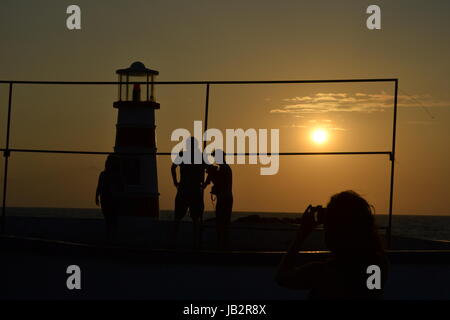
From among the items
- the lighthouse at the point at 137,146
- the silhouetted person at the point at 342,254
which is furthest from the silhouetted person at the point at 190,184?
the silhouetted person at the point at 342,254

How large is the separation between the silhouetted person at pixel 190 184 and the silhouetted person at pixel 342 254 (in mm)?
7166

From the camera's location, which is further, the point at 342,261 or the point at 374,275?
the point at 374,275

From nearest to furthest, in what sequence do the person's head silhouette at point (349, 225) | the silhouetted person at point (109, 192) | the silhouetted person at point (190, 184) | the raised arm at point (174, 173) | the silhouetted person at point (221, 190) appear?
1. the person's head silhouette at point (349, 225)
2. the silhouetted person at point (221, 190)
3. the silhouetted person at point (190, 184)
4. the raised arm at point (174, 173)
5. the silhouetted person at point (109, 192)

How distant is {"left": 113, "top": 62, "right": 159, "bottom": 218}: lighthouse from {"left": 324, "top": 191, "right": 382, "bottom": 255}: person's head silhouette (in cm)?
1174

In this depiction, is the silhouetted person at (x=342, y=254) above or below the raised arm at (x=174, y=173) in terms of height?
below

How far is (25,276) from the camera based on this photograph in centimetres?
803

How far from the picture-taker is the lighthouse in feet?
48.9

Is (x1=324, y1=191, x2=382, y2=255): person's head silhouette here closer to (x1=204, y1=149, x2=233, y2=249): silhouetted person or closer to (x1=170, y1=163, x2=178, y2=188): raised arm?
(x1=204, y1=149, x2=233, y2=249): silhouetted person

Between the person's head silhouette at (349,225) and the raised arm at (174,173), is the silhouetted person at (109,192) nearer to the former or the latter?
the raised arm at (174,173)

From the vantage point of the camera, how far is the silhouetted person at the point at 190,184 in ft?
34.4

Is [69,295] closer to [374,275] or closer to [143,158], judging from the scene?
[374,275]
